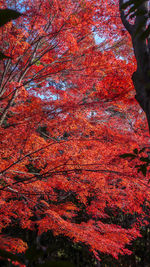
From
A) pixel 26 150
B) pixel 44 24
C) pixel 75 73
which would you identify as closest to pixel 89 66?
pixel 75 73

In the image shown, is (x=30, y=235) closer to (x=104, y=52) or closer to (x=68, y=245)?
(x=68, y=245)

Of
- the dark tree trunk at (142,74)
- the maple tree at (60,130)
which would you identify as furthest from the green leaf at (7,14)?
the maple tree at (60,130)

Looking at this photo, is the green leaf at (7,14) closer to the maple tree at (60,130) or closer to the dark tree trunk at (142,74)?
the dark tree trunk at (142,74)

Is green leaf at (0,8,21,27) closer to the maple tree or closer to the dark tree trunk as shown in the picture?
the dark tree trunk

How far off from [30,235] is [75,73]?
347 inches

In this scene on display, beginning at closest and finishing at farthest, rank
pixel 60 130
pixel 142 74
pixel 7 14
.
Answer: pixel 7 14, pixel 142 74, pixel 60 130

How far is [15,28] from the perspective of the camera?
6.29m

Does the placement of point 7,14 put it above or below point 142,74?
below

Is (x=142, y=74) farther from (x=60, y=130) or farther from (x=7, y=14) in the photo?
(x=60, y=130)

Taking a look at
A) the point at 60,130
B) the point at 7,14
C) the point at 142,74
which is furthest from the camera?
the point at 60,130

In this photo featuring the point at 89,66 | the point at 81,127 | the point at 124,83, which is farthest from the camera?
the point at 89,66

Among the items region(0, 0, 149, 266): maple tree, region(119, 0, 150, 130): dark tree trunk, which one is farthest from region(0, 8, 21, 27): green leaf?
region(0, 0, 149, 266): maple tree

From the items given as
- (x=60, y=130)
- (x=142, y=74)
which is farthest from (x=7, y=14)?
(x=60, y=130)

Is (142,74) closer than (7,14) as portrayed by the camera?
No
